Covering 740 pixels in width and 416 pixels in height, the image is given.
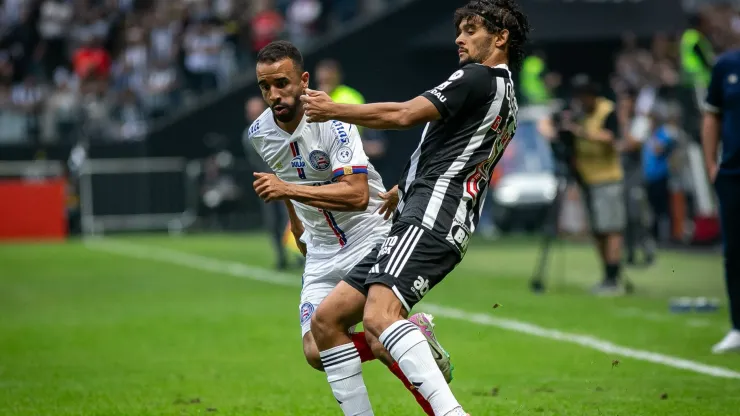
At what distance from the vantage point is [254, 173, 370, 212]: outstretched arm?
635cm

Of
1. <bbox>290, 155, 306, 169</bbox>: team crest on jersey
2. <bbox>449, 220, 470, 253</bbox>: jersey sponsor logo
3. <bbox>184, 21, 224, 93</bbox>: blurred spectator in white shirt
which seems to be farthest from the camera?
<bbox>184, 21, 224, 93</bbox>: blurred spectator in white shirt

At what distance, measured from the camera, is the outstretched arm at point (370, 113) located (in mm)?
6008

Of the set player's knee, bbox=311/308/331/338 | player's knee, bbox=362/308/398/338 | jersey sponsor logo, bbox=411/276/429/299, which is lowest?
player's knee, bbox=311/308/331/338

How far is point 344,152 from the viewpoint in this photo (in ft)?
22.9

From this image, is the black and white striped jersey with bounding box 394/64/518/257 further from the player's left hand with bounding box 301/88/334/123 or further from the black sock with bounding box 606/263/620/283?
the black sock with bounding box 606/263/620/283

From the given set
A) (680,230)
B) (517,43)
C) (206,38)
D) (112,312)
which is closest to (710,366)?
(517,43)

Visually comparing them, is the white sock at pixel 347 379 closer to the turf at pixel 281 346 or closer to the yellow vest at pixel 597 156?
the turf at pixel 281 346

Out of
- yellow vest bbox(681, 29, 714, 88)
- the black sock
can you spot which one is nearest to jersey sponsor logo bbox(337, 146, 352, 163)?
the black sock

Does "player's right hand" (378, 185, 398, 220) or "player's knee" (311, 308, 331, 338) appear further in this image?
"player's right hand" (378, 185, 398, 220)

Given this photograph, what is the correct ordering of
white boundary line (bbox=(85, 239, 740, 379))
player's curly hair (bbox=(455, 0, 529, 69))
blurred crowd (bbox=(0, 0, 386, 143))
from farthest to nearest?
blurred crowd (bbox=(0, 0, 386, 143)) → white boundary line (bbox=(85, 239, 740, 379)) → player's curly hair (bbox=(455, 0, 529, 69))

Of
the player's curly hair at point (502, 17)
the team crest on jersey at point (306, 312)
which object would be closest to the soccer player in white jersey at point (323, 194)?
the team crest on jersey at point (306, 312)

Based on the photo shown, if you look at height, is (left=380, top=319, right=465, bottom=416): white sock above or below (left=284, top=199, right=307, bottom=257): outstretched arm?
below

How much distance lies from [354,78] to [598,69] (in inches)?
215

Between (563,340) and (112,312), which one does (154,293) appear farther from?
(563,340)
